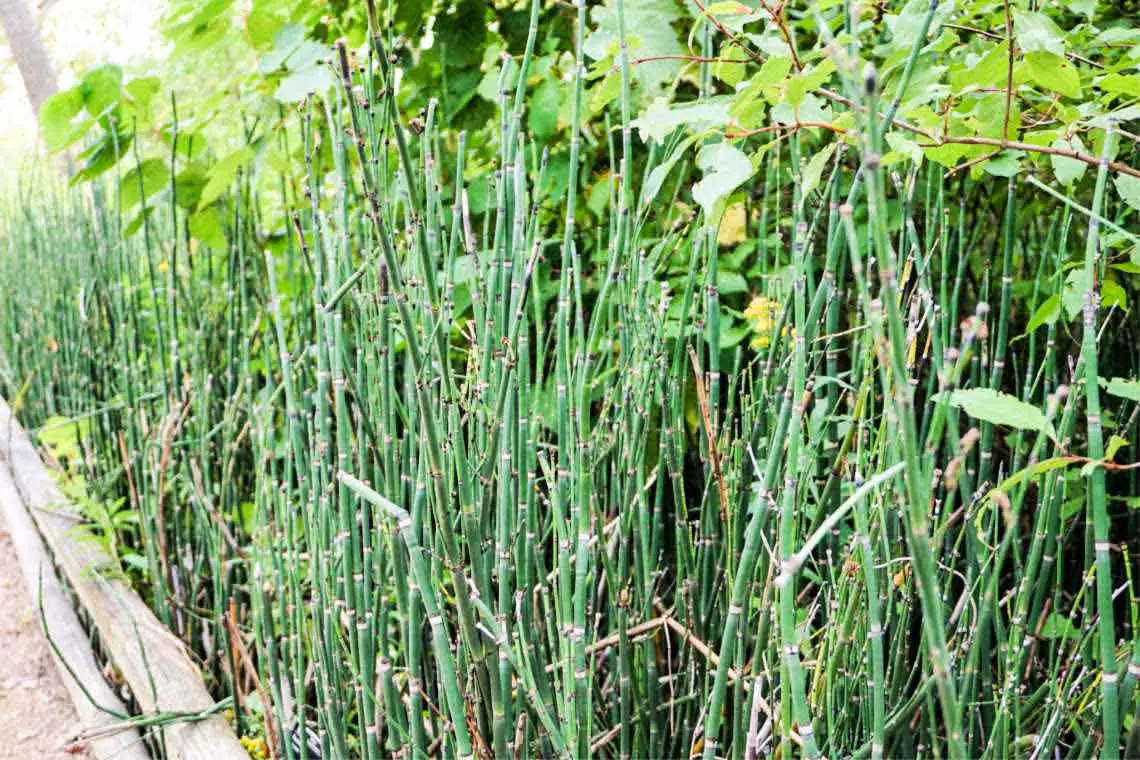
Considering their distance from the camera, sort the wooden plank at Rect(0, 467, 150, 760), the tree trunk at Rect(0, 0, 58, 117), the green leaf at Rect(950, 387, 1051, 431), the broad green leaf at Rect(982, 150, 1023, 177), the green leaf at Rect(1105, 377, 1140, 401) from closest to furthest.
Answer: the green leaf at Rect(950, 387, 1051, 431) < the green leaf at Rect(1105, 377, 1140, 401) < the broad green leaf at Rect(982, 150, 1023, 177) < the wooden plank at Rect(0, 467, 150, 760) < the tree trunk at Rect(0, 0, 58, 117)

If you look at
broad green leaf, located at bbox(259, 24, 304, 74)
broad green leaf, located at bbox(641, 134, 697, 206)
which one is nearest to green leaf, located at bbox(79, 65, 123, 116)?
broad green leaf, located at bbox(259, 24, 304, 74)

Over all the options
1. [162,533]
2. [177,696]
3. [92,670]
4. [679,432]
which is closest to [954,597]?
[679,432]

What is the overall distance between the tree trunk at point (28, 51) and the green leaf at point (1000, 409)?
4.58m

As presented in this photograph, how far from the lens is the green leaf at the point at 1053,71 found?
0.81 metres

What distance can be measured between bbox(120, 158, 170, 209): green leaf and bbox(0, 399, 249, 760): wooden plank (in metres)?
0.70

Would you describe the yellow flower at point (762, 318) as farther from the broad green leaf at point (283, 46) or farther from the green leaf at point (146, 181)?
the green leaf at point (146, 181)

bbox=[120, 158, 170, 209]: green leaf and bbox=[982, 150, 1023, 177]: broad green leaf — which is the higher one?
bbox=[120, 158, 170, 209]: green leaf

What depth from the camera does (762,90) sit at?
802 millimetres

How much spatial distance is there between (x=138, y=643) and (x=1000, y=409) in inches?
57.4

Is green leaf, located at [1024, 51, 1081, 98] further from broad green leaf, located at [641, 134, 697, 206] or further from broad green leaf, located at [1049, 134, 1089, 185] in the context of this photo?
broad green leaf, located at [641, 134, 697, 206]

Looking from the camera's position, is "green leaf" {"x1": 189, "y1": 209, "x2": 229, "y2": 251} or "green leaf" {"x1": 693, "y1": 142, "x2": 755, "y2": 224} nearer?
"green leaf" {"x1": 693, "y1": 142, "x2": 755, "y2": 224}

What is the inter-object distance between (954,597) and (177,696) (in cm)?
124

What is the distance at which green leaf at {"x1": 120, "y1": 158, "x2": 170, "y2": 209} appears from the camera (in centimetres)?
202

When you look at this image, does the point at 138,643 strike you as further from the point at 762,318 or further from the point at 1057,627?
the point at 1057,627
